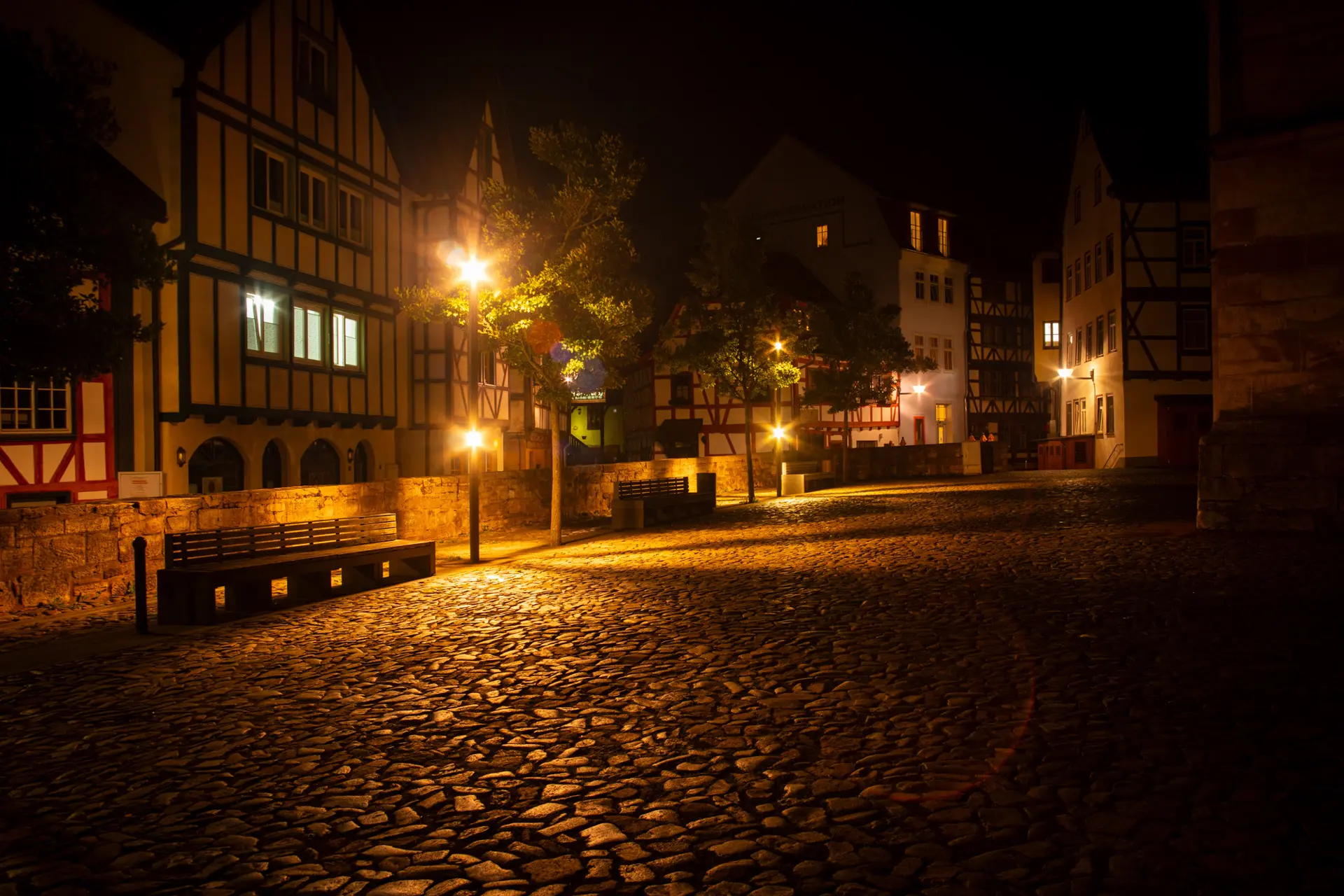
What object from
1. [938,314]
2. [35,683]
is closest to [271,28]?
[35,683]

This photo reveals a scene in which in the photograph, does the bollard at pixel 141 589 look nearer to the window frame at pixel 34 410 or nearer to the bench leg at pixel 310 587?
the bench leg at pixel 310 587

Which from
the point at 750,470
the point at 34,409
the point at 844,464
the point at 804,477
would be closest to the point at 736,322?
the point at 804,477

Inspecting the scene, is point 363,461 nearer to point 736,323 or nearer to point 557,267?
point 557,267

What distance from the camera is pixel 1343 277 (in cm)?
1416

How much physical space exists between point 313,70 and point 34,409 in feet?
38.4

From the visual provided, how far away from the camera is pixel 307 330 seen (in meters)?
25.5

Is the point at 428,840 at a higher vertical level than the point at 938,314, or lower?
lower

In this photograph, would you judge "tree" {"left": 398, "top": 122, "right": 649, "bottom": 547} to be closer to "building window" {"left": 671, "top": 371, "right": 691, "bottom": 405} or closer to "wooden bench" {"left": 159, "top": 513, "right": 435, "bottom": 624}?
"wooden bench" {"left": 159, "top": 513, "right": 435, "bottom": 624}

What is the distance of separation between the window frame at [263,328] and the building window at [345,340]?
6.64 feet

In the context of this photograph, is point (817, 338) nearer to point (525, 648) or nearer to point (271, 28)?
point (271, 28)

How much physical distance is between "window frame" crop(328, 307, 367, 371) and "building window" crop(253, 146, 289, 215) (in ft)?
10.3

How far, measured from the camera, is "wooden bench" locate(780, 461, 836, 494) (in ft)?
119

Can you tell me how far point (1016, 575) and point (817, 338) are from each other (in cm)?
3232

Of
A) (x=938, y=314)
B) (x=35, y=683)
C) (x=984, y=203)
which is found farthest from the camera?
(x=984, y=203)
